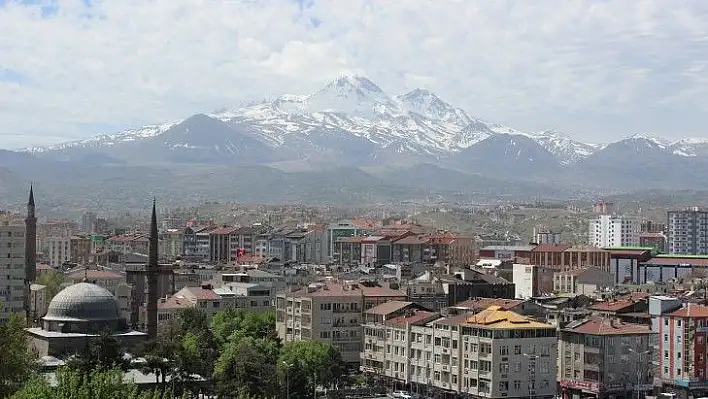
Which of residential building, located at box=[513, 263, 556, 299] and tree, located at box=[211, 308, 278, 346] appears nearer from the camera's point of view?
tree, located at box=[211, 308, 278, 346]

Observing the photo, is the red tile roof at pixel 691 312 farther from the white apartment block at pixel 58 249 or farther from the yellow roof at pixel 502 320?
the white apartment block at pixel 58 249

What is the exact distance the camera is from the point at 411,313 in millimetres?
66250

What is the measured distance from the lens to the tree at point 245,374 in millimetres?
52156

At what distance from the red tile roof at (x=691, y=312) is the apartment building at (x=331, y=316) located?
57.0ft

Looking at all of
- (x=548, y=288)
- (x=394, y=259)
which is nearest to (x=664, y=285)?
(x=548, y=288)

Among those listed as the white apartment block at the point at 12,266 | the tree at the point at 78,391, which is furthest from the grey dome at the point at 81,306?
the tree at the point at 78,391

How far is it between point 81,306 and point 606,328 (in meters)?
27.1

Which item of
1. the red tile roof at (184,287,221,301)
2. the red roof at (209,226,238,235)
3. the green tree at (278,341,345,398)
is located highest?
the red roof at (209,226,238,235)

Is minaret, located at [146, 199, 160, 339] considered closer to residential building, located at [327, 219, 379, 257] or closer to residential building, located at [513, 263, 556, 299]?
residential building, located at [513, 263, 556, 299]

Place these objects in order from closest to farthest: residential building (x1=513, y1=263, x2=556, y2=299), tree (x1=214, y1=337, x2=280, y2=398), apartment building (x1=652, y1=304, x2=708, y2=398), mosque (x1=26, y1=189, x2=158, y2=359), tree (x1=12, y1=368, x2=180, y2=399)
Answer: tree (x1=12, y1=368, x2=180, y2=399), tree (x1=214, y1=337, x2=280, y2=398), mosque (x1=26, y1=189, x2=158, y2=359), apartment building (x1=652, y1=304, x2=708, y2=398), residential building (x1=513, y1=263, x2=556, y2=299)

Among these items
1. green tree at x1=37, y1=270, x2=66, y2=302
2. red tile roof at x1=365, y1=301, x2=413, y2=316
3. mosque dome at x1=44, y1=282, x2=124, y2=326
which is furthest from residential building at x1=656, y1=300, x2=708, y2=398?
green tree at x1=37, y1=270, x2=66, y2=302

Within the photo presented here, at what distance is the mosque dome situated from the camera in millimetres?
61625

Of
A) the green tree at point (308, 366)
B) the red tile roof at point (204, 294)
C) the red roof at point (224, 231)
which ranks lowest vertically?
the green tree at point (308, 366)

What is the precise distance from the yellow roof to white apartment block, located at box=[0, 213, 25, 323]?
29.3 m
